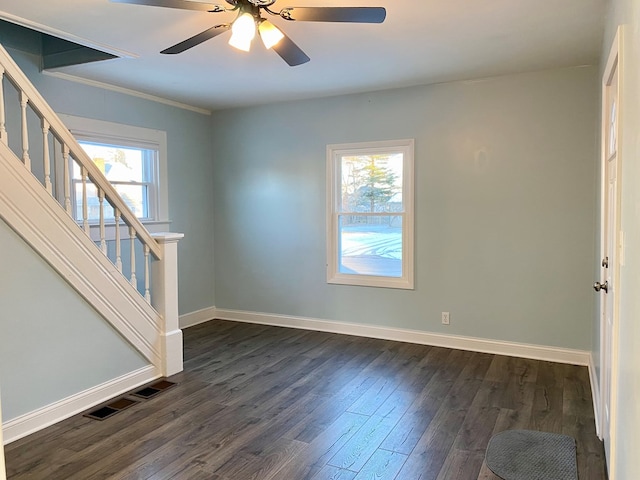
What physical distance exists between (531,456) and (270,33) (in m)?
2.64

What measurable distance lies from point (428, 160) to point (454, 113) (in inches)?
18.7

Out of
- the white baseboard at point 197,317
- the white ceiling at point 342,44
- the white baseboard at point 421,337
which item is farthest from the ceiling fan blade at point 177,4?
the white baseboard at point 197,317

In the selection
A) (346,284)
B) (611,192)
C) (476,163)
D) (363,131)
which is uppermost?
(363,131)

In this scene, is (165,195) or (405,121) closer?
(405,121)

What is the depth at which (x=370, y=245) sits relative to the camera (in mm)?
5008

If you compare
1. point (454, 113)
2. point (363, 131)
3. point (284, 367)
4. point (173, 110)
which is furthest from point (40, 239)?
point (454, 113)

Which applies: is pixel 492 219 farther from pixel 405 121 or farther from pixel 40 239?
pixel 40 239

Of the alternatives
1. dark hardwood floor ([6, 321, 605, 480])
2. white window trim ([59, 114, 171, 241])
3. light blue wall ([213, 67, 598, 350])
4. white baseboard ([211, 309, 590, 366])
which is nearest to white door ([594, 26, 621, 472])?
dark hardwood floor ([6, 321, 605, 480])

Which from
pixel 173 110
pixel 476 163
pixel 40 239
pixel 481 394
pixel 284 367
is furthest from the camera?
pixel 173 110

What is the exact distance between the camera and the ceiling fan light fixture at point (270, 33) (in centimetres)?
248

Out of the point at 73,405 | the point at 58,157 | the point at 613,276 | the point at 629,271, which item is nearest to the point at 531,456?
the point at 613,276

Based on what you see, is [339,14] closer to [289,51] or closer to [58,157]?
[289,51]

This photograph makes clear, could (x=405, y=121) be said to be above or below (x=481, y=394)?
above

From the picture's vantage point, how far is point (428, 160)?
4.59 meters
